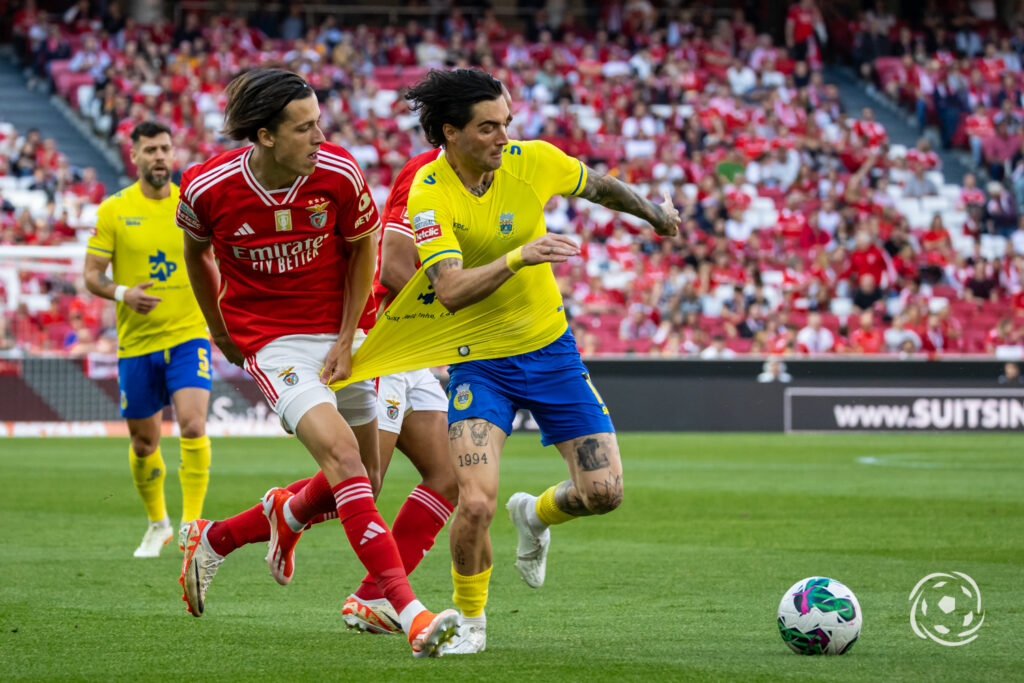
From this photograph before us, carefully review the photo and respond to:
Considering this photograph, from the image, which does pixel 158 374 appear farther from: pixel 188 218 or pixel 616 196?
pixel 616 196

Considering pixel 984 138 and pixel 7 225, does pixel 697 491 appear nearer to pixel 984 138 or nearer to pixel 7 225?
pixel 7 225

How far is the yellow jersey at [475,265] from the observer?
5613 mm

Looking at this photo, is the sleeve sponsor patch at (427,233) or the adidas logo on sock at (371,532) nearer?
the adidas logo on sock at (371,532)

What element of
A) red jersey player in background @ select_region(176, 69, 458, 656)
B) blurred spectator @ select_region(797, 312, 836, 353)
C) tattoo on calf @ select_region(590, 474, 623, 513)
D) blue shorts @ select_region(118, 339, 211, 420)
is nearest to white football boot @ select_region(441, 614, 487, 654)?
red jersey player in background @ select_region(176, 69, 458, 656)

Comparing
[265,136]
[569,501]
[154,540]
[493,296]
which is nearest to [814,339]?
[154,540]

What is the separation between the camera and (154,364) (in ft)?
30.2

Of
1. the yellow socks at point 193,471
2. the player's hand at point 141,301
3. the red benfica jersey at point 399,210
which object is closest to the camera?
the red benfica jersey at point 399,210

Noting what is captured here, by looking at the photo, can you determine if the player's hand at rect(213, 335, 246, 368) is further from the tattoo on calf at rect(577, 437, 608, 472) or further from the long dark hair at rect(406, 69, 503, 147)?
the tattoo on calf at rect(577, 437, 608, 472)

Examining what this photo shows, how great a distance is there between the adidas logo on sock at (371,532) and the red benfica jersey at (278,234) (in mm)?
999

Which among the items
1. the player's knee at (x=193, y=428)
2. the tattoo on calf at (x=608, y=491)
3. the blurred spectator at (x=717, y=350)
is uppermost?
the tattoo on calf at (x=608, y=491)

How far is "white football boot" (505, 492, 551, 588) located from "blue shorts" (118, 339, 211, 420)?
11.2 feet

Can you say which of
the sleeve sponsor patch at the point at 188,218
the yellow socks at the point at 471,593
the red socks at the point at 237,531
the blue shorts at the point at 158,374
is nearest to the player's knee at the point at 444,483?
the red socks at the point at 237,531

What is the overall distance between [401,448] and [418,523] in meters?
0.47

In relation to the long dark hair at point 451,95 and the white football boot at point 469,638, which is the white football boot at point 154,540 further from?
the long dark hair at point 451,95
